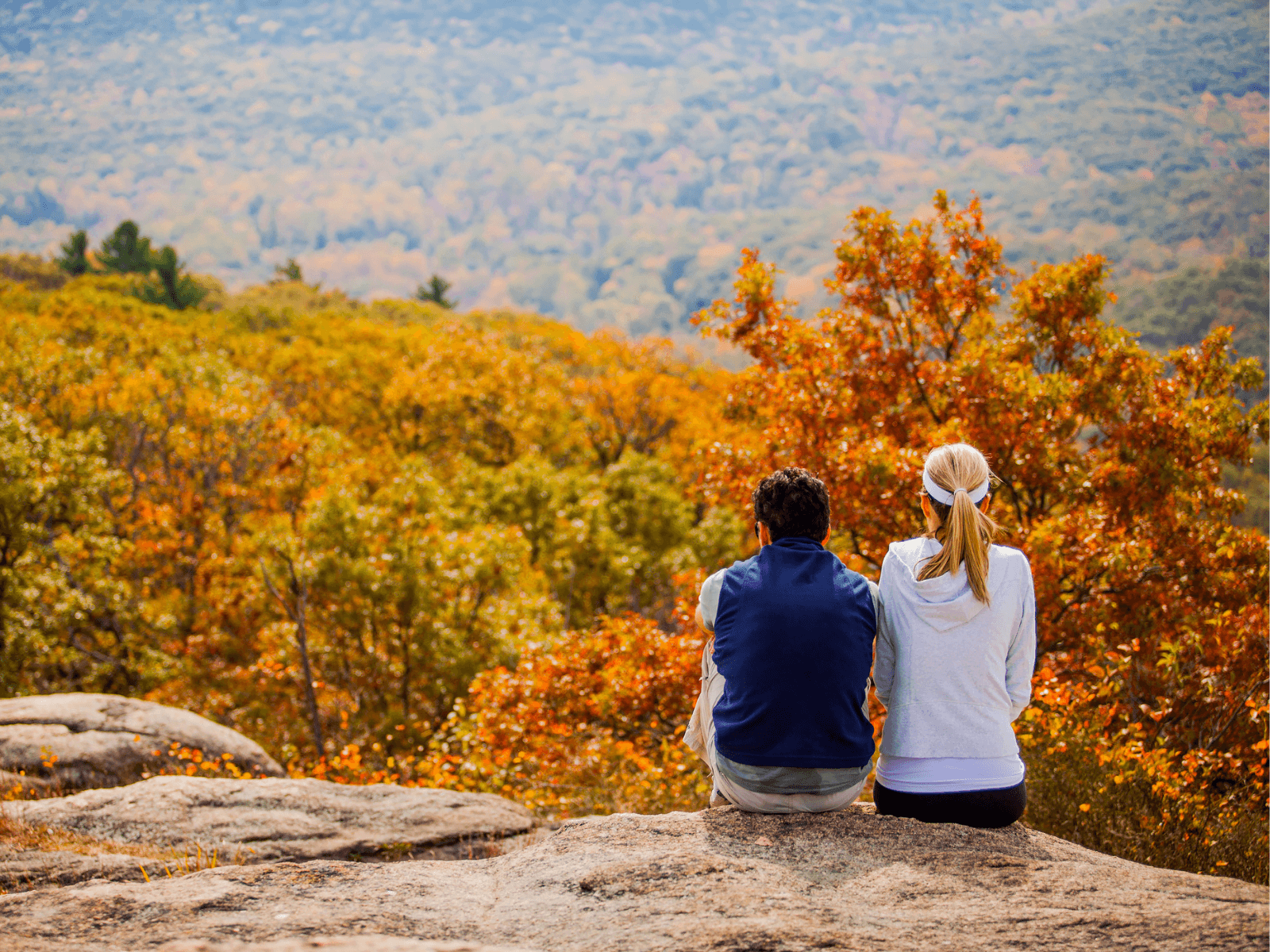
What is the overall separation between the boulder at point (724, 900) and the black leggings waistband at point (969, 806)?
0.22ft

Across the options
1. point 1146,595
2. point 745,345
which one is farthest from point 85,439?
point 1146,595

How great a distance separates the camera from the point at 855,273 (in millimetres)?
12242

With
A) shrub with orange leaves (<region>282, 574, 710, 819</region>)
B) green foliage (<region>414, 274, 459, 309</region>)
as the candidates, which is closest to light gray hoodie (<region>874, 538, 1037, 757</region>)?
shrub with orange leaves (<region>282, 574, 710, 819</region>)

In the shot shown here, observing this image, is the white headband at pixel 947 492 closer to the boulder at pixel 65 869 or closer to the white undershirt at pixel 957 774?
the white undershirt at pixel 957 774

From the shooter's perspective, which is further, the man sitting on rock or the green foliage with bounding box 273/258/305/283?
the green foliage with bounding box 273/258/305/283

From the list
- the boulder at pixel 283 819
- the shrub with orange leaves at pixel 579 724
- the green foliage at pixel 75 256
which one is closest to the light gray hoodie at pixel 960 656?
the boulder at pixel 283 819

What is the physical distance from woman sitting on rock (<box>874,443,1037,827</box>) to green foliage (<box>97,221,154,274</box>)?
86.6 meters

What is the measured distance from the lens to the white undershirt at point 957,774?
4.12m

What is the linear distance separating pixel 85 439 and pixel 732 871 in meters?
19.4

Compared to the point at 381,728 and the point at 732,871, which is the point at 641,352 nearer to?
the point at 381,728

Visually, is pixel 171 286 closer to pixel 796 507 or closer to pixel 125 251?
pixel 125 251

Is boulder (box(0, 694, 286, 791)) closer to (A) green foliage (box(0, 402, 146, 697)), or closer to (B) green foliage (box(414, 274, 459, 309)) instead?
(A) green foliage (box(0, 402, 146, 697))

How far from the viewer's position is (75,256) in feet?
249

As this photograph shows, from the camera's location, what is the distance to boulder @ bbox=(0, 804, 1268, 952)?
3.44 metres
